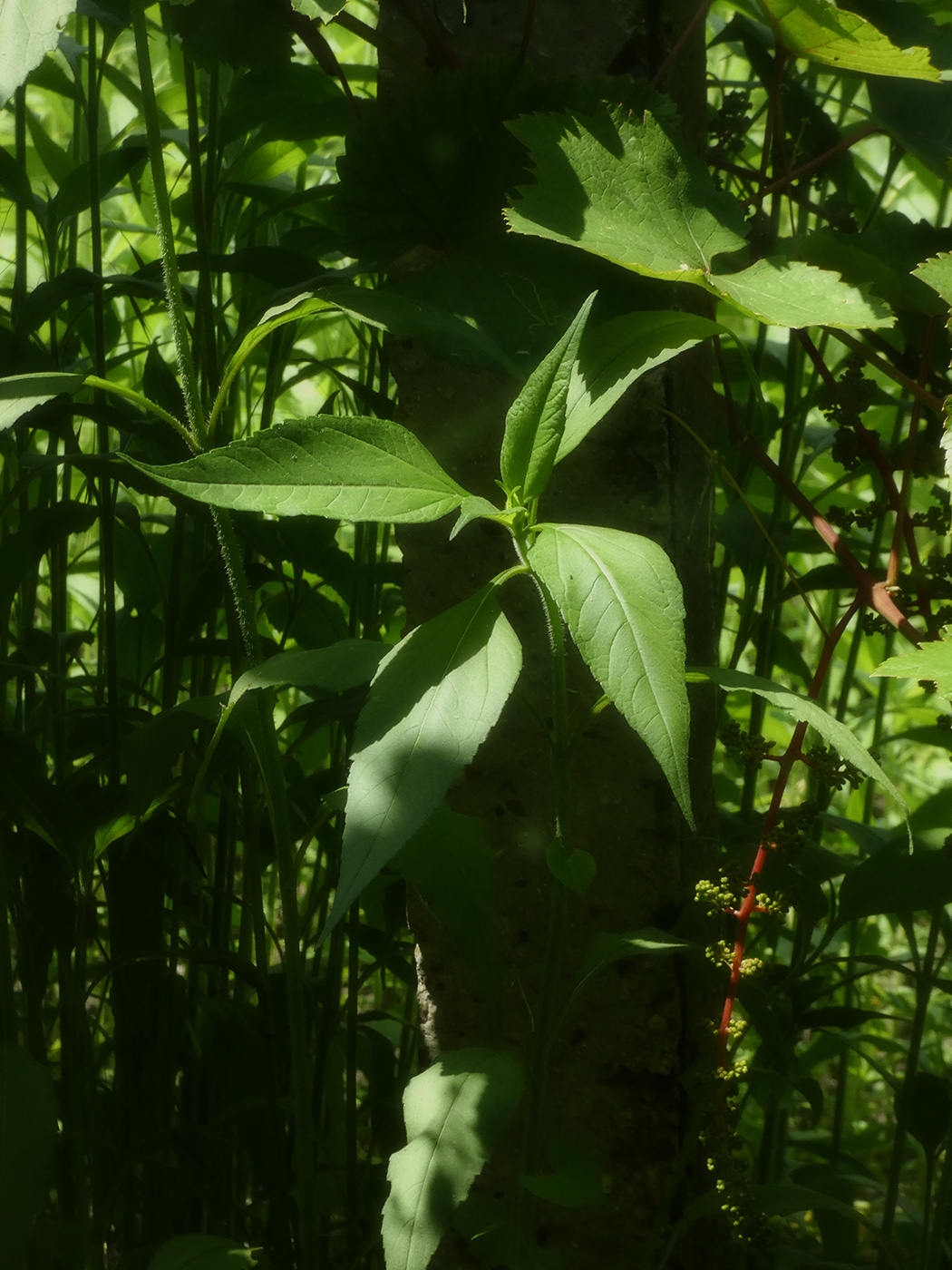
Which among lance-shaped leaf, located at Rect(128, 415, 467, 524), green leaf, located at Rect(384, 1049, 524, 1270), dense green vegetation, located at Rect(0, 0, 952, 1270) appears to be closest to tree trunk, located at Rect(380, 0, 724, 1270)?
dense green vegetation, located at Rect(0, 0, 952, 1270)

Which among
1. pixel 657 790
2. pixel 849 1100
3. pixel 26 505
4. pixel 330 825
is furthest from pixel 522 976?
pixel 849 1100

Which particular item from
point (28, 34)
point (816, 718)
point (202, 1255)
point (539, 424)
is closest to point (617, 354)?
point (539, 424)

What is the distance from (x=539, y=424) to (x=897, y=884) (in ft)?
1.15

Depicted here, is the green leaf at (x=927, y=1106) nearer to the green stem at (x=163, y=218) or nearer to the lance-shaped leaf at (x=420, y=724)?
the lance-shaped leaf at (x=420, y=724)

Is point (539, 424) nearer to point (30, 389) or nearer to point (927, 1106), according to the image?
point (30, 389)

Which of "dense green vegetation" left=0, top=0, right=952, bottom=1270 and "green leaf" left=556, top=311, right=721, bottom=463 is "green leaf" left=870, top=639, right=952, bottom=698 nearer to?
"dense green vegetation" left=0, top=0, right=952, bottom=1270

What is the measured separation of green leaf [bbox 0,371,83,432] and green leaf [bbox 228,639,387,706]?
0.49 ft

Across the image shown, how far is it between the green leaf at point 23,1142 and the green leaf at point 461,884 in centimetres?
26

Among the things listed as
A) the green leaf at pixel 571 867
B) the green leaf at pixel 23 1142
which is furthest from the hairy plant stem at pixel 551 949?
the green leaf at pixel 23 1142

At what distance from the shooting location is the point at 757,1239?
0.48 m

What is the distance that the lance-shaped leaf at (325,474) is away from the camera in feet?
1.26

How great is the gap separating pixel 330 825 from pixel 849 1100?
93 centimetres

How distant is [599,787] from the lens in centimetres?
65

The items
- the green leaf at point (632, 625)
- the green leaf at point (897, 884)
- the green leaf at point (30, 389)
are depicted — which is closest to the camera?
the green leaf at point (632, 625)
